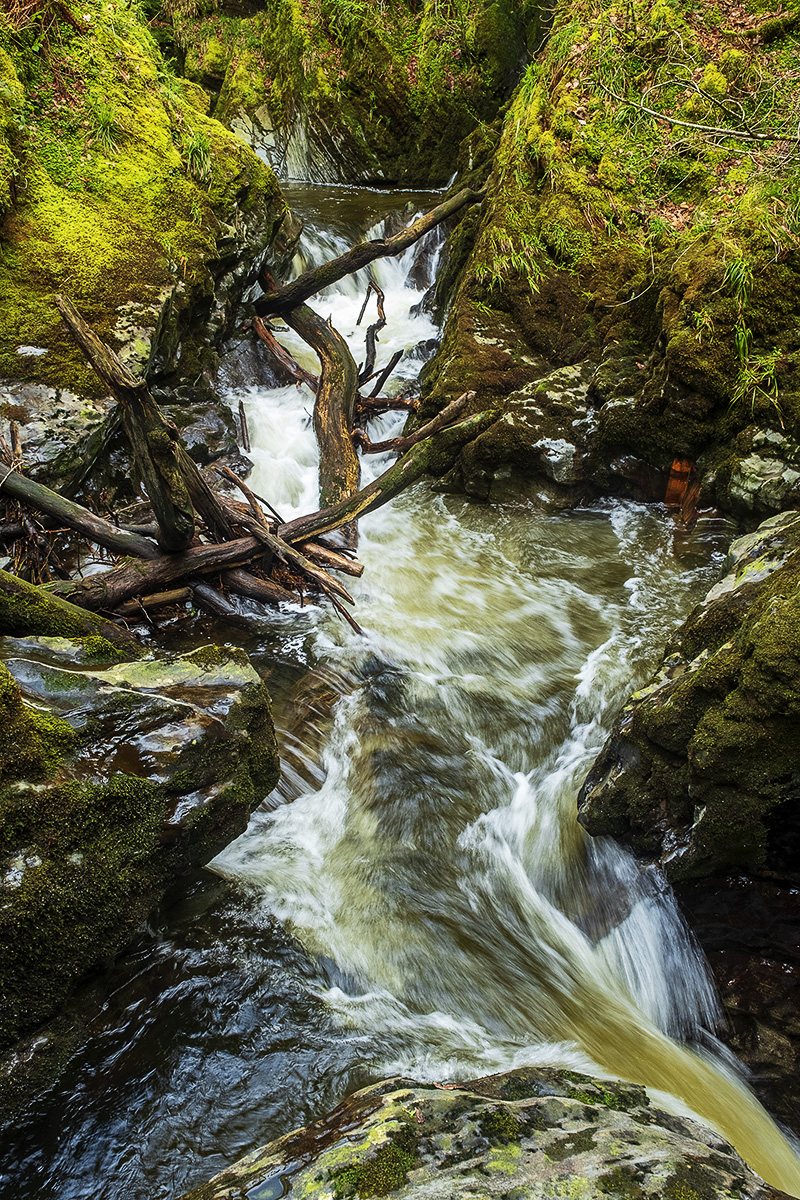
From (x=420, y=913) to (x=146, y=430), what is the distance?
9.55 ft

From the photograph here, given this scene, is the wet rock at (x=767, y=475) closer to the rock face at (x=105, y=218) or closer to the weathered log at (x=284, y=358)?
the weathered log at (x=284, y=358)

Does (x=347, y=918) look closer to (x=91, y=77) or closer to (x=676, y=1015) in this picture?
(x=676, y=1015)

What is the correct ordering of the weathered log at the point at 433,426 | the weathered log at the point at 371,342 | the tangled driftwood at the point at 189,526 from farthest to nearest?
the weathered log at the point at 371,342 → the weathered log at the point at 433,426 → the tangled driftwood at the point at 189,526

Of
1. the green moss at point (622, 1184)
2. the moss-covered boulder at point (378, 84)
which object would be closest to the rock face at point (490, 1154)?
the green moss at point (622, 1184)

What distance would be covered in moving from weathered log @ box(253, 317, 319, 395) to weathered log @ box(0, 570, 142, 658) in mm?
4216

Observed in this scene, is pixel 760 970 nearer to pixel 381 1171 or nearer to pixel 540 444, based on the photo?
pixel 381 1171

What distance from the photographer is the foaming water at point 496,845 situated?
282cm

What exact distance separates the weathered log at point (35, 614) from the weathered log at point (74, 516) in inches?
39.2

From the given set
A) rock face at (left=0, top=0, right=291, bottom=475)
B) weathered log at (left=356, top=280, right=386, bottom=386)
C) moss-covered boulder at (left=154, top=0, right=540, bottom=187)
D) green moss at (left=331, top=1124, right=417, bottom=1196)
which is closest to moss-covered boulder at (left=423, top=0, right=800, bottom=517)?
weathered log at (left=356, top=280, right=386, bottom=386)

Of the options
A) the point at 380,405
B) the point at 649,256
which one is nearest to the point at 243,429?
the point at 380,405

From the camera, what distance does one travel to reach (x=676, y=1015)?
9.63 ft

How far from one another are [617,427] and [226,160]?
15.3 ft

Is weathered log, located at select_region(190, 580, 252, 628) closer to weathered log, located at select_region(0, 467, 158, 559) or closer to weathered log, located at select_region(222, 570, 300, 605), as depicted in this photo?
weathered log, located at select_region(222, 570, 300, 605)

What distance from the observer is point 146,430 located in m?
3.61
